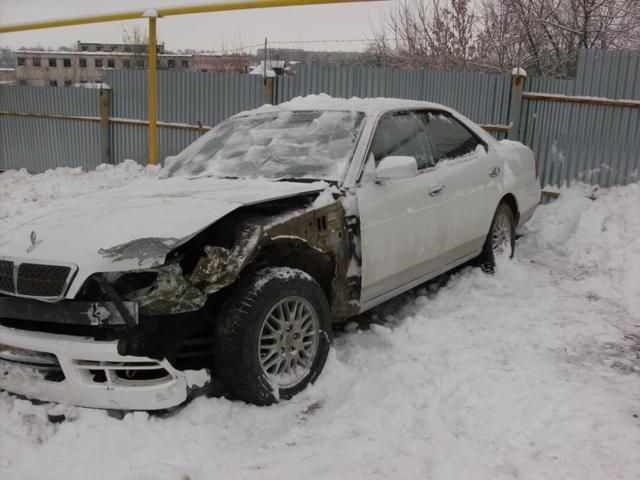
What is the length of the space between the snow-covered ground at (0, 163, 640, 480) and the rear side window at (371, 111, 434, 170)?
118 cm

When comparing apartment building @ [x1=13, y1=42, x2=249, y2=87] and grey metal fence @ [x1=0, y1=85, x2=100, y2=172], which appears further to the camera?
apartment building @ [x1=13, y1=42, x2=249, y2=87]

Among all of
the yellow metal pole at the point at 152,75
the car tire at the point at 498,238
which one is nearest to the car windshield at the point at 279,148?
the car tire at the point at 498,238

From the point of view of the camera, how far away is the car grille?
3.04m

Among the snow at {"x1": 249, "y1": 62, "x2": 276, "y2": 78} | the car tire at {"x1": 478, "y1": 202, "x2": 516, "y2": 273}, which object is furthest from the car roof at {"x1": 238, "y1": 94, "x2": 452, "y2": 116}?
the snow at {"x1": 249, "y1": 62, "x2": 276, "y2": 78}

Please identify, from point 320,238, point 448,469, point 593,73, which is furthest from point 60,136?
point 448,469

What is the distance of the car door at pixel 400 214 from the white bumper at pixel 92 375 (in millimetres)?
1501

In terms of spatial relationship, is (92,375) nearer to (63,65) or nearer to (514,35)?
(514,35)

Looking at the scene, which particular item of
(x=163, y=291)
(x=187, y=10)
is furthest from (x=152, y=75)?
(x=163, y=291)

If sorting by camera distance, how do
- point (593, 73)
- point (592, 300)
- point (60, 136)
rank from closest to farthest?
point (592, 300), point (593, 73), point (60, 136)

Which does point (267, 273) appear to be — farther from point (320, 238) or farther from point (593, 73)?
point (593, 73)

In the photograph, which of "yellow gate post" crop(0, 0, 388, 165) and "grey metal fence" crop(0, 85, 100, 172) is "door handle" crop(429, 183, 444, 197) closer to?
"yellow gate post" crop(0, 0, 388, 165)

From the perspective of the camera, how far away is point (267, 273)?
3438mm

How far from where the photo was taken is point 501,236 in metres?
6.03

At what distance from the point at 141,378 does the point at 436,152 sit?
9.66 feet
